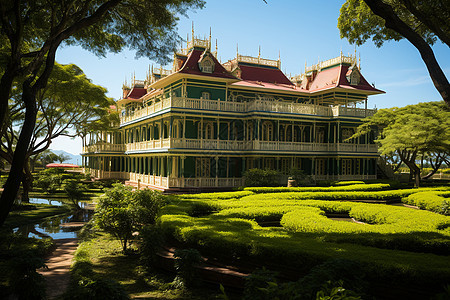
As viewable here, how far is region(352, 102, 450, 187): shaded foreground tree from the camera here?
88.2 ft

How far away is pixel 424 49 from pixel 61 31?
11.4 m

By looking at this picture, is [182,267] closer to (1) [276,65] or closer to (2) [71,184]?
(2) [71,184]

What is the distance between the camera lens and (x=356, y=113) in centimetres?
3356

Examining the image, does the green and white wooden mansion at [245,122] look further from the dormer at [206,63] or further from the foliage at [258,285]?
the foliage at [258,285]

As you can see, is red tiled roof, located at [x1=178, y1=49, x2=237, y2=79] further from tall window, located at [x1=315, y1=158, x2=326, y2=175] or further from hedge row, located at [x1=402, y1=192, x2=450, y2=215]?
hedge row, located at [x1=402, y1=192, x2=450, y2=215]

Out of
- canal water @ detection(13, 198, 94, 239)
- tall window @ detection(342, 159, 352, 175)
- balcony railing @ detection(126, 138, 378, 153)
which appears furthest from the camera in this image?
tall window @ detection(342, 159, 352, 175)

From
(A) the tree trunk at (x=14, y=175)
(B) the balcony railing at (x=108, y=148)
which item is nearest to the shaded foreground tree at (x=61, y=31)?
(A) the tree trunk at (x=14, y=175)

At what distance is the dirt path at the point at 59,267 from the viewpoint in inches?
332

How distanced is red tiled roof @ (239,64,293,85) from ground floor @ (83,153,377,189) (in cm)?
833

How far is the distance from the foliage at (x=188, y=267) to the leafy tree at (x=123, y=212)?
3458 mm

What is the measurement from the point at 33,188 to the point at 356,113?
31.9 metres

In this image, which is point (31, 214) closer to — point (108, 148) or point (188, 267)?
point (188, 267)

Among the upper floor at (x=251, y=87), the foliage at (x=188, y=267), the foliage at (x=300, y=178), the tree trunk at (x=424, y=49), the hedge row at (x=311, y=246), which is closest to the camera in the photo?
the hedge row at (x=311, y=246)

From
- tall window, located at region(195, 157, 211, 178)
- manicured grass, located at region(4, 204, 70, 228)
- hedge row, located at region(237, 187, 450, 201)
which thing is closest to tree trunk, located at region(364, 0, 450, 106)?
hedge row, located at region(237, 187, 450, 201)
